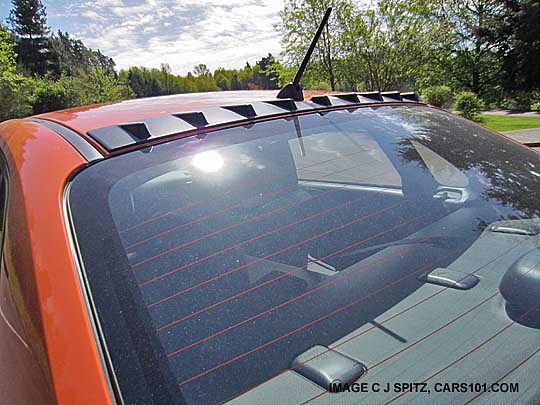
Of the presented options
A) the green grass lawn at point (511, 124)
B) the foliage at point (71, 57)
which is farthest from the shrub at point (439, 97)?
the foliage at point (71, 57)

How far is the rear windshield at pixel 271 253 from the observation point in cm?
75

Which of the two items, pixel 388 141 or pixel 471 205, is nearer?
pixel 471 205

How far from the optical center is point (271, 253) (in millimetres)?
1011

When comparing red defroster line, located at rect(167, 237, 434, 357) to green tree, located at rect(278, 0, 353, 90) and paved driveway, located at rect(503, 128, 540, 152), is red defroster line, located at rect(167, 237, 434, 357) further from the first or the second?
green tree, located at rect(278, 0, 353, 90)

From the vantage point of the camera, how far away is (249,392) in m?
0.73

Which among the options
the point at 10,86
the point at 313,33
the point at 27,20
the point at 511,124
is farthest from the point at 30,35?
the point at 511,124

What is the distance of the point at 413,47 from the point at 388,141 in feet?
54.8

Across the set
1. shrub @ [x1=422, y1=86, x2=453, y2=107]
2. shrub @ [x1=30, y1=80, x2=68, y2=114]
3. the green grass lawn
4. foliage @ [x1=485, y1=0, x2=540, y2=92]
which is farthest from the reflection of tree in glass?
shrub @ [x1=30, y1=80, x2=68, y2=114]

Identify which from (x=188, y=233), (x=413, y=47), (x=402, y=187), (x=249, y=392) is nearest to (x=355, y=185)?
(x=402, y=187)

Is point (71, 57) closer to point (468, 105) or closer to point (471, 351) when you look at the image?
point (468, 105)

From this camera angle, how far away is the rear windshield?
75 centimetres

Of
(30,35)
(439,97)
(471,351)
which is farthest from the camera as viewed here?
(30,35)

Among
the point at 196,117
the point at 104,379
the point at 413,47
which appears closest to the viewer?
the point at 104,379

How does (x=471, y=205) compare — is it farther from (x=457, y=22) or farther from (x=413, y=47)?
(x=457, y=22)
